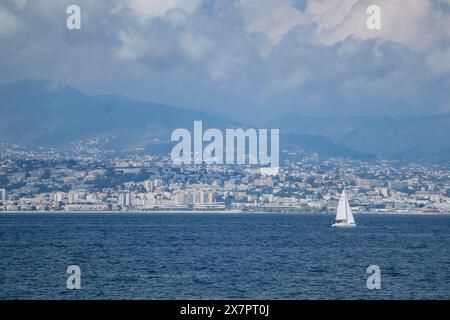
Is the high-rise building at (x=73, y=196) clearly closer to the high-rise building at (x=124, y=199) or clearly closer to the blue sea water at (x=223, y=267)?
the high-rise building at (x=124, y=199)

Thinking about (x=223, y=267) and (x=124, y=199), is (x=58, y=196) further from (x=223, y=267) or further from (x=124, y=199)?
(x=223, y=267)

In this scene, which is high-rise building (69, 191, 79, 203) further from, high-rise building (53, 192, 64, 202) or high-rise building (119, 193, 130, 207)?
high-rise building (119, 193, 130, 207)

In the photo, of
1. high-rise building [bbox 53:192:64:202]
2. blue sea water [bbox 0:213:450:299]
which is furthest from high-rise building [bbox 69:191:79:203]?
blue sea water [bbox 0:213:450:299]

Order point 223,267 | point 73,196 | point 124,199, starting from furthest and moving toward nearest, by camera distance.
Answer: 1. point 124,199
2. point 73,196
3. point 223,267

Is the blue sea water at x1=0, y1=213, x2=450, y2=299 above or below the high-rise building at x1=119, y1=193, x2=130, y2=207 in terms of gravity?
below

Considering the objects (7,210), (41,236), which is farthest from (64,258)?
(7,210)

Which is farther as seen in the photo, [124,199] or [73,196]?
[124,199]

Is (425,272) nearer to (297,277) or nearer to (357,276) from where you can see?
(357,276)

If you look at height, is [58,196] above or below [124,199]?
above

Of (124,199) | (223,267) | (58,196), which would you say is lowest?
(223,267)

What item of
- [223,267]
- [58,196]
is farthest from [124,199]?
[223,267]

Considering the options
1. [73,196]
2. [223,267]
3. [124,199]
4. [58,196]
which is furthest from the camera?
[124,199]

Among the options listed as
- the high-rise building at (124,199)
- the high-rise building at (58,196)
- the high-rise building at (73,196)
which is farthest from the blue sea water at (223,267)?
the high-rise building at (124,199)
